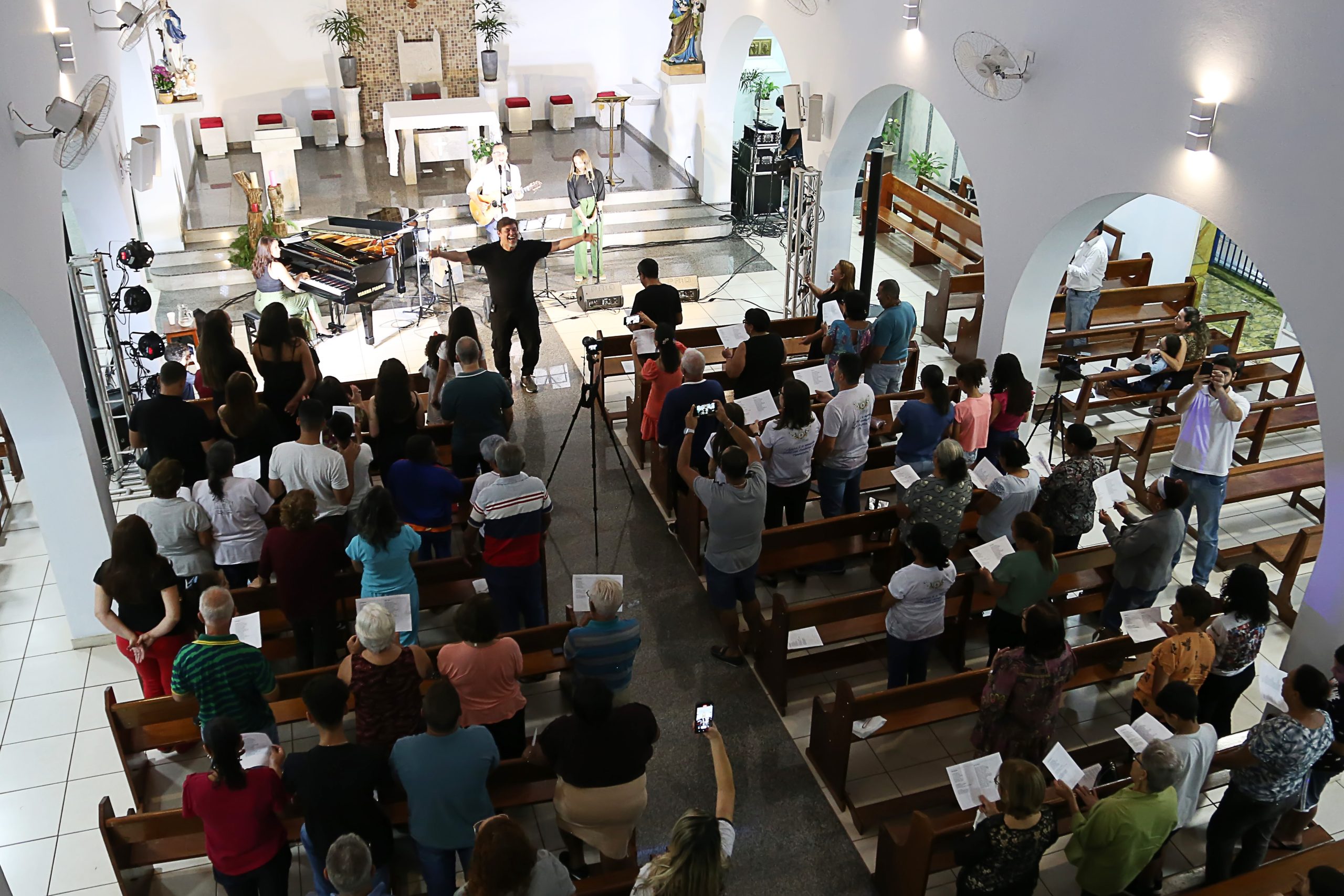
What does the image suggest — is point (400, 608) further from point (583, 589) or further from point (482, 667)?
point (583, 589)

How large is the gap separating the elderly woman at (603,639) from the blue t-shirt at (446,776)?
76 centimetres

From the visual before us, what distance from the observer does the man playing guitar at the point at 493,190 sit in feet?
38.2

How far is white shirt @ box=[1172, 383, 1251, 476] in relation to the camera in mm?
6547

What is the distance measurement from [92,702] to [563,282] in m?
7.13

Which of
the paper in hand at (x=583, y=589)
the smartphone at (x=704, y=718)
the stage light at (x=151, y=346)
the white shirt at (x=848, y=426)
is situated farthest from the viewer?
the stage light at (x=151, y=346)

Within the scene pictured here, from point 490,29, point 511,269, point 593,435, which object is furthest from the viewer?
point 490,29

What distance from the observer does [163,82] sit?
1191 cm

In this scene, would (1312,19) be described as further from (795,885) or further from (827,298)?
(795,885)

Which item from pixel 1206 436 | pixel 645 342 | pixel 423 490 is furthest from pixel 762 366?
pixel 1206 436

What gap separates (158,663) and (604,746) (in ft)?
8.97

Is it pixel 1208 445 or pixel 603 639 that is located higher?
pixel 1208 445

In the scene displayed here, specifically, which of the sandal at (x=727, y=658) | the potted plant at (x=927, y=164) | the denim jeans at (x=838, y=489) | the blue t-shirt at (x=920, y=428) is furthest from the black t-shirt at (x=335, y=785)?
the potted plant at (x=927, y=164)

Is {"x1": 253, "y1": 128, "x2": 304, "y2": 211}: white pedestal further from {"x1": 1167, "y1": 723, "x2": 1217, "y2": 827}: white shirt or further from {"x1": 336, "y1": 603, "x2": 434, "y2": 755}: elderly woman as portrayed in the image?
{"x1": 1167, "y1": 723, "x2": 1217, "y2": 827}: white shirt

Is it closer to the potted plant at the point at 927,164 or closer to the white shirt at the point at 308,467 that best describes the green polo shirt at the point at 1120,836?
the white shirt at the point at 308,467
